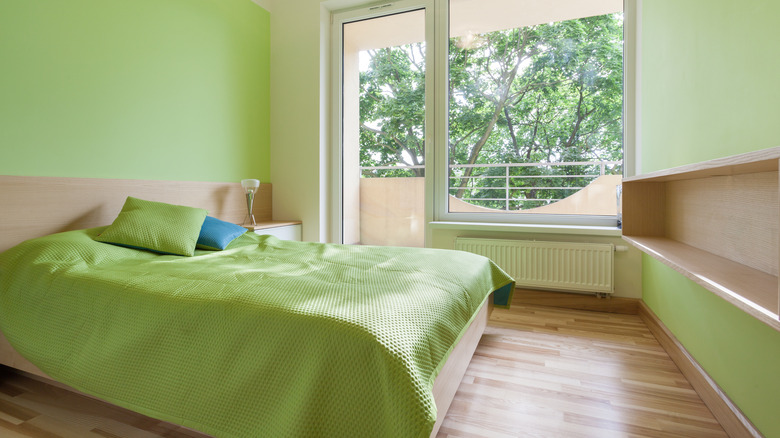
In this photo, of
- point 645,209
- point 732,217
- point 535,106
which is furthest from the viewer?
point 535,106

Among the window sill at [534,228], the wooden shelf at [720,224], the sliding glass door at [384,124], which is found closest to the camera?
the wooden shelf at [720,224]

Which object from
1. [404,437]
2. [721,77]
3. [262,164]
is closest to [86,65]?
[262,164]

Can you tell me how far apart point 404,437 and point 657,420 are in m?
1.17

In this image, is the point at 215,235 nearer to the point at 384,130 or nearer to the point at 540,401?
the point at 384,130

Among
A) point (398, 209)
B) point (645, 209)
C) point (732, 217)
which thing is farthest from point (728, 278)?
point (398, 209)

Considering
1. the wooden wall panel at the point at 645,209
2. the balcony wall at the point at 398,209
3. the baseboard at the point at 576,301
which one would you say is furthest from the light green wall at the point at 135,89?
the wooden wall panel at the point at 645,209

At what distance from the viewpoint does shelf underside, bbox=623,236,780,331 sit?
862mm

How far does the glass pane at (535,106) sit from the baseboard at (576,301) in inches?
24.6

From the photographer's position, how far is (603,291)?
2.90 metres

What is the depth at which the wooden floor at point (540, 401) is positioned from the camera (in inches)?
58.3

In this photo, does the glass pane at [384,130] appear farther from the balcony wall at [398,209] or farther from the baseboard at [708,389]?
the baseboard at [708,389]

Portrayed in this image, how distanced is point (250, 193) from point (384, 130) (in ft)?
4.14

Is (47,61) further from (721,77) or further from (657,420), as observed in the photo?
(657,420)

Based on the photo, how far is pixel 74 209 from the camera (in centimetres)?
227
